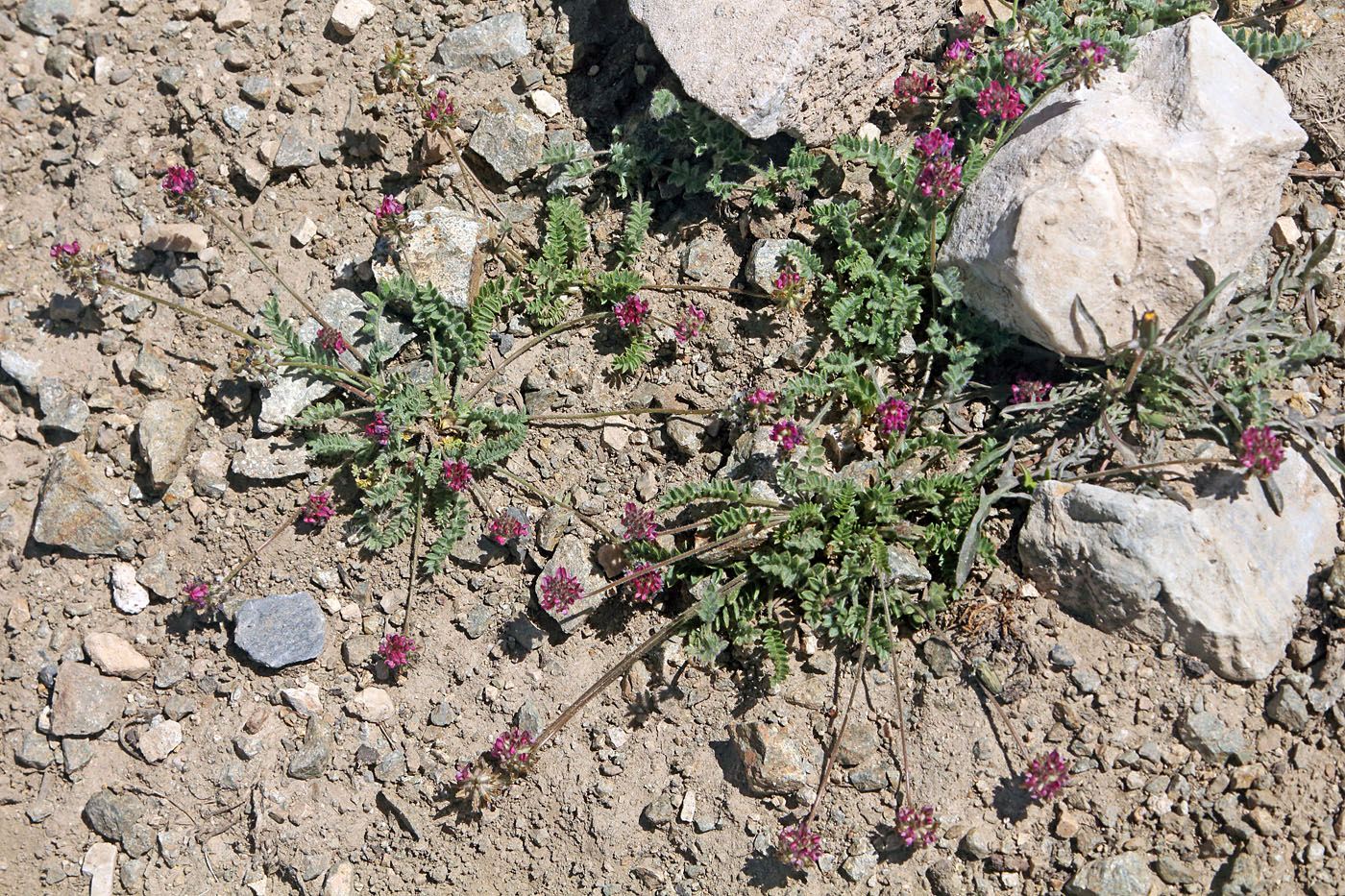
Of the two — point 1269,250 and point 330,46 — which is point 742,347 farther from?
point 330,46

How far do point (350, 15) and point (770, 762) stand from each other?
4866mm

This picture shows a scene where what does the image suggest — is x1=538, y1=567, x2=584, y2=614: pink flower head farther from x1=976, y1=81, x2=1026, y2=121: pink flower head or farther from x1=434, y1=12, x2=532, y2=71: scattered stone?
x1=434, y1=12, x2=532, y2=71: scattered stone

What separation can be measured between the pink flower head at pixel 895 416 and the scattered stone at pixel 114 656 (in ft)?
13.1

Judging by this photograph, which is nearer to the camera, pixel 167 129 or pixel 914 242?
pixel 914 242

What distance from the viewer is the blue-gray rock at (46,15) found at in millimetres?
5777

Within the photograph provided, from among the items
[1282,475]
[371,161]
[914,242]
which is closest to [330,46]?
[371,161]

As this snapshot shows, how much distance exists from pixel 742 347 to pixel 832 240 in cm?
77

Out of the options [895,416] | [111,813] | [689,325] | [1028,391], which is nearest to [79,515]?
[111,813]

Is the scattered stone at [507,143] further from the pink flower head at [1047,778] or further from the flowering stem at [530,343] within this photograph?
the pink flower head at [1047,778]

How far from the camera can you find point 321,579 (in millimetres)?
4859

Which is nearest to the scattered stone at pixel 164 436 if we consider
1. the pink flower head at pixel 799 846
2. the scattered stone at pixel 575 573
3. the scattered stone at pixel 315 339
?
the scattered stone at pixel 315 339

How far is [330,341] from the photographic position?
4836mm

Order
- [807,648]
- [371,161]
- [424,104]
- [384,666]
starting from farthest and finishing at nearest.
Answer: [371,161], [424,104], [384,666], [807,648]

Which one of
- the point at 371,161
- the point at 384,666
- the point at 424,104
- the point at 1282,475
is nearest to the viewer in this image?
the point at 1282,475
